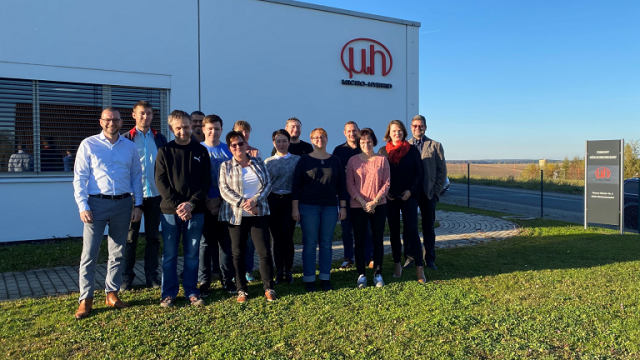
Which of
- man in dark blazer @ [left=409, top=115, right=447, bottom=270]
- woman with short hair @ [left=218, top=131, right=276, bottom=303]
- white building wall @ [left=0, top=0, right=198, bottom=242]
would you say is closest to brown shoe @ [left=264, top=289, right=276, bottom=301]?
woman with short hair @ [left=218, top=131, right=276, bottom=303]

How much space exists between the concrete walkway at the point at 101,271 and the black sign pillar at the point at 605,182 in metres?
1.90

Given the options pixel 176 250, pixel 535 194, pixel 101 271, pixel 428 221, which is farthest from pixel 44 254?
pixel 535 194

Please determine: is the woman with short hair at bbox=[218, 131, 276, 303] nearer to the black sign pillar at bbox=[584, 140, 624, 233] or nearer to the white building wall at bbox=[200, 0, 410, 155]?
the white building wall at bbox=[200, 0, 410, 155]

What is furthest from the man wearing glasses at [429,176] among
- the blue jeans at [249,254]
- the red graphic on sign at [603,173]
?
the red graphic on sign at [603,173]

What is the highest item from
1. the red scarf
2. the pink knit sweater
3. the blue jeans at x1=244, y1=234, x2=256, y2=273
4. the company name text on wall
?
the company name text on wall

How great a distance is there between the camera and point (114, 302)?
4.51 metres

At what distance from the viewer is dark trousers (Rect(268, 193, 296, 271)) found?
5.40 metres

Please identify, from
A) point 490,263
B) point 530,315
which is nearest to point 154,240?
point 530,315

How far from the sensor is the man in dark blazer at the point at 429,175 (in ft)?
20.1

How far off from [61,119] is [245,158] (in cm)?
556

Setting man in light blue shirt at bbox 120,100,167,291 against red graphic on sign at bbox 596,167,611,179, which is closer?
man in light blue shirt at bbox 120,100,167,291

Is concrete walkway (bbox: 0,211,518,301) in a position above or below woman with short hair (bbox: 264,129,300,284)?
below

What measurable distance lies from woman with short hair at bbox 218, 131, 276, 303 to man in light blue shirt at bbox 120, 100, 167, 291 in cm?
101

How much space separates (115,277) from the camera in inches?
180
